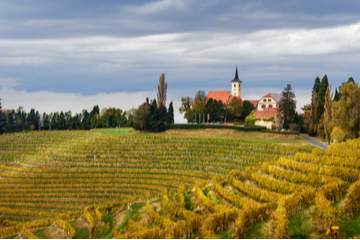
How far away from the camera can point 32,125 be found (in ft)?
217

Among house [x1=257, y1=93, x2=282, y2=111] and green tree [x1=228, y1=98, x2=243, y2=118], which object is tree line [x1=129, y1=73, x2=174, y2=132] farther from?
house [x1=257, y1=93, x2=282, y2=111]

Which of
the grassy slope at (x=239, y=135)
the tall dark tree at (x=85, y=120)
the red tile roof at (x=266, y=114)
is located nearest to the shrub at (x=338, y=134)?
the grassy slope at (x=239, y=135)

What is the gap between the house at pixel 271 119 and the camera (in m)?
51.0

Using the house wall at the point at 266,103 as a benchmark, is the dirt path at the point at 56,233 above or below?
below

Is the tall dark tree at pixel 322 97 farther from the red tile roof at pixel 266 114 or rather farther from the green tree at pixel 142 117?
the green tree at pixel 142 117

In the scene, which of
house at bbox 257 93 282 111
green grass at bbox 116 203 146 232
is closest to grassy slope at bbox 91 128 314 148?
green grass at bbox 116 203 146 232

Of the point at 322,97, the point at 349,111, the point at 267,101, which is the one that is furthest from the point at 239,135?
the point at 267,101

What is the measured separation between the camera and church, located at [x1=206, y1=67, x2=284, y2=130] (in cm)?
5131

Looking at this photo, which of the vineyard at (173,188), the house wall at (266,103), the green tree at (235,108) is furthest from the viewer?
the house wall at (266,103)

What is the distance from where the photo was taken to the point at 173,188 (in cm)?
2567

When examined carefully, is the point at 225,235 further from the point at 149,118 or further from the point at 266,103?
the point at 266,103

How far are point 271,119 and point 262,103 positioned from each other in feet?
77.4

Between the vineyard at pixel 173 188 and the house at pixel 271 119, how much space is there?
2087 cm

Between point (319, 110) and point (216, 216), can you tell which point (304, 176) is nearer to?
point (216, 216)
